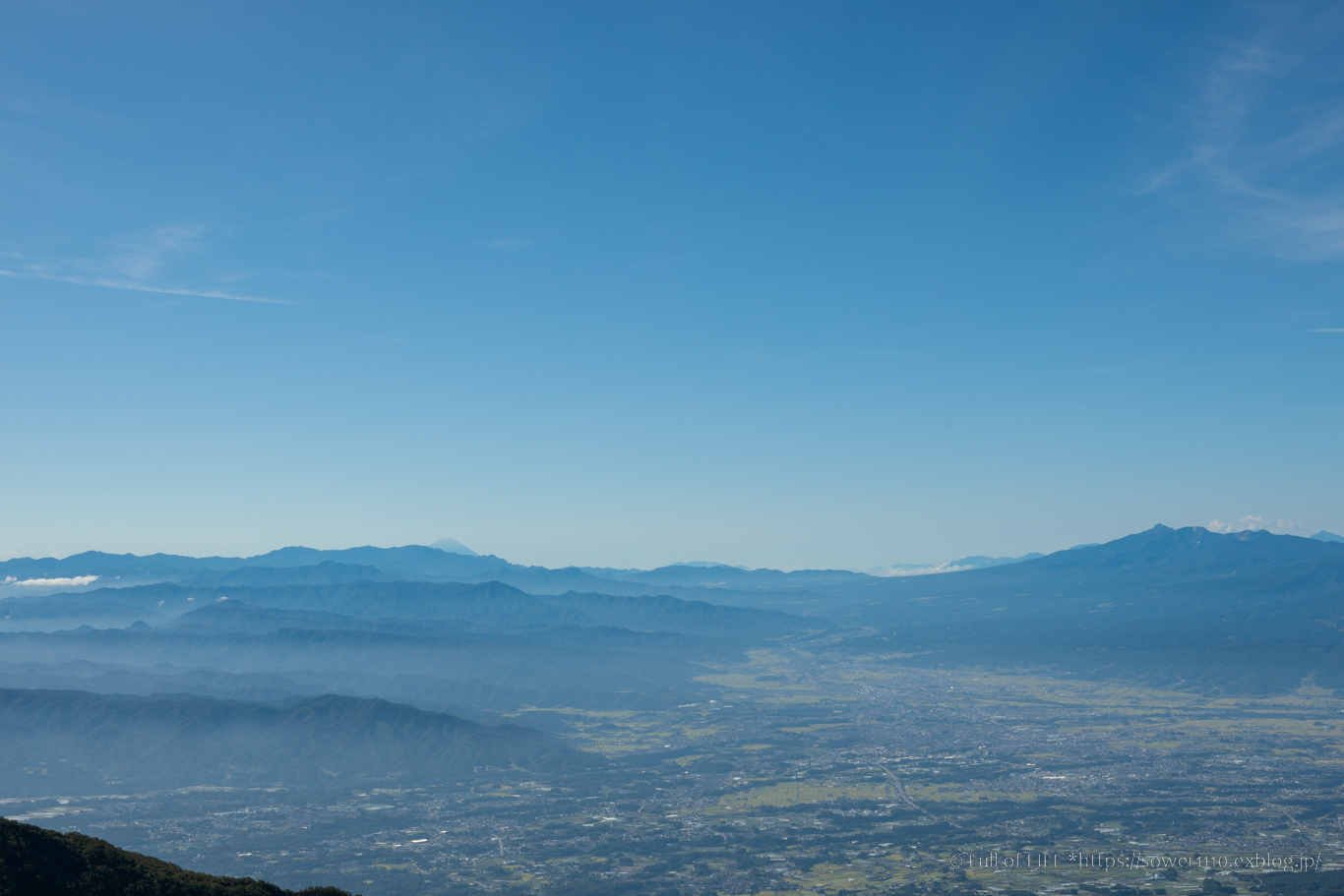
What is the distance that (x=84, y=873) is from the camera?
61.0 m

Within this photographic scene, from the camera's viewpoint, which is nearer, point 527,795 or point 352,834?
point 352,834

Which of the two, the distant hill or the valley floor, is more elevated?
the distant hill

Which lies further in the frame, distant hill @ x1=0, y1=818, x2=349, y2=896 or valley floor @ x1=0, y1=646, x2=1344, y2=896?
valley floor @ x1=0, y1=646, x2=1344, y2=896

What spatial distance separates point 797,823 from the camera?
16462 centimetres

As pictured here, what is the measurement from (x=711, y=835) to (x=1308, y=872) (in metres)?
92.2

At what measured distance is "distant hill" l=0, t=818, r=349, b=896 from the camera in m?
57.7

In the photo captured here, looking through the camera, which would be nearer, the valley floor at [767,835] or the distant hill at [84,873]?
the distant hill at [84,873]

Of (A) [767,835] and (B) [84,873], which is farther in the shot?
(A) [767,835]

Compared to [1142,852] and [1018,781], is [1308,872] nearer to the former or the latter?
[1142,852]

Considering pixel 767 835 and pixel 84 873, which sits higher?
pixel 84 873

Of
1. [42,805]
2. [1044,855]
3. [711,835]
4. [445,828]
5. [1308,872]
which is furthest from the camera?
[42,805]

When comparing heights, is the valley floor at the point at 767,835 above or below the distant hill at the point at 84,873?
below

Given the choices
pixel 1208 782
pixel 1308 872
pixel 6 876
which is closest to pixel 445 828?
pixel 6 876

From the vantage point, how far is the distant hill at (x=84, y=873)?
57656 millimetres
